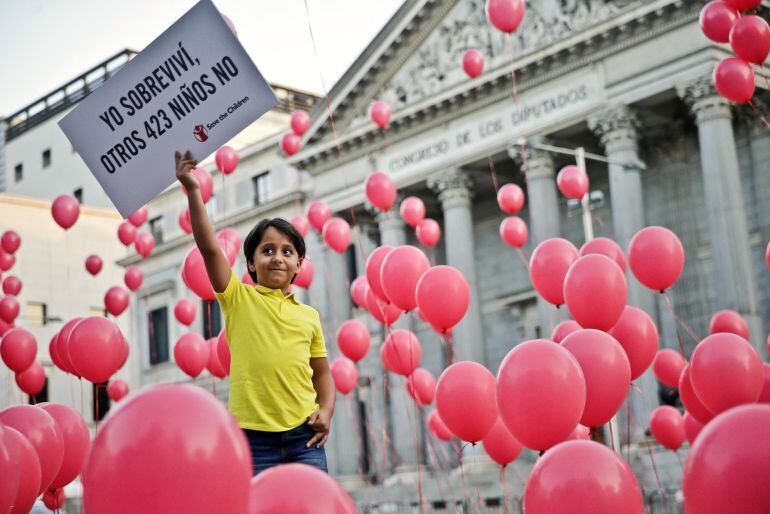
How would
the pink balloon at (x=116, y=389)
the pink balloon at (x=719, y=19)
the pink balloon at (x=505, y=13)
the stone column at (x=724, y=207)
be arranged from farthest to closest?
the stone column at (x=724, y=207), the pink balloon at (x=116, y=389), the pink balloon at (x=505, y=13), the pink balloon at (x=719, y=19)

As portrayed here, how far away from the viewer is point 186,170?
4.64m

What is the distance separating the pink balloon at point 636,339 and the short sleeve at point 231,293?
5084mm

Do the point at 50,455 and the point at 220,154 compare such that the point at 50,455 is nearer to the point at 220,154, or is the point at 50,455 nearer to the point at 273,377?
the point at 273,377

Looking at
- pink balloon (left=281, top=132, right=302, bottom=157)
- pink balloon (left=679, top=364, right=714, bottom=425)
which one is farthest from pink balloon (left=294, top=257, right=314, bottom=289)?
pink balloon (left=679, top=364, right=714, bottom=425)

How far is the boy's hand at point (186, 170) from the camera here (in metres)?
4.46

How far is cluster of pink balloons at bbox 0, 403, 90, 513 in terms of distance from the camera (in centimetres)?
442

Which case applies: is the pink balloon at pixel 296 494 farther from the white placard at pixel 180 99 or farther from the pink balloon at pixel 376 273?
the pink balloon at pixel 376 273

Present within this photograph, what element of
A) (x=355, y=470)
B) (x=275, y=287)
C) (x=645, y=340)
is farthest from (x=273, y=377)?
(x=355, y=470)

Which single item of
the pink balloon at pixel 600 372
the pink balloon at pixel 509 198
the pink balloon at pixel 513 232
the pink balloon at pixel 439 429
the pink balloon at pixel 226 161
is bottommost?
the pink balloon at pixel 439 429

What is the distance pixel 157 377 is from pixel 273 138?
1246 cm

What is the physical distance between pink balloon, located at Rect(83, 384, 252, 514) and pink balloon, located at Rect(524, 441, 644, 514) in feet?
5.61

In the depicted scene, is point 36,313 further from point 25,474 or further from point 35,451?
point 25,474

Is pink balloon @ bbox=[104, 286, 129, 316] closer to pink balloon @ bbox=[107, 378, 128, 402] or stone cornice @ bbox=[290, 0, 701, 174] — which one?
pink balloon @ bbox=[107, 378, 128, 402]

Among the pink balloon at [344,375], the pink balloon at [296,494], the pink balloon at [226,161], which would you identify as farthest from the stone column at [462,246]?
the pink balloon at [296,494]
